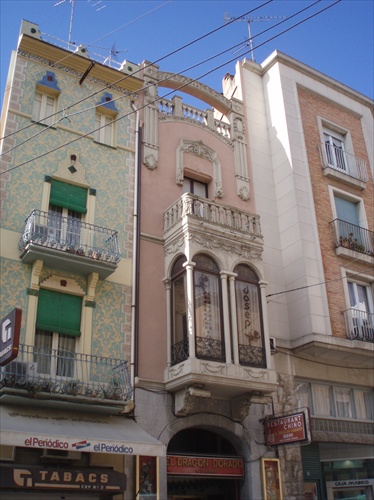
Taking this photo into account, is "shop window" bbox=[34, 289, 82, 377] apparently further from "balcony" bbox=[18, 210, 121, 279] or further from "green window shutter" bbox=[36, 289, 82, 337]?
"balcony" bbox=[18, 210, 121, 279]

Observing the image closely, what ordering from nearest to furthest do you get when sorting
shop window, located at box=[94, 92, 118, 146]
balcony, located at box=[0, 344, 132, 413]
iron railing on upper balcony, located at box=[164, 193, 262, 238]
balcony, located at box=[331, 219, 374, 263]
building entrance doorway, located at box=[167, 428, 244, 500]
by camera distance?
1. balcony, located at box=[0, 344, 132, 413]
2. building entrance doorway, located at box=[167, 428, 244, 500]
3. iron railing on upper balcony, located at box=[164, 193, 262, 238]
4. shop window, located at box=[94, 92, 118, 146]
5. balcony, located at box=[331, 219, 374, 263]

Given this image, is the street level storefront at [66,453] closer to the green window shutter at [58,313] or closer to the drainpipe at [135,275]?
the drainpipe at [135,275]

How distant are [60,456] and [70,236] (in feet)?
17.9

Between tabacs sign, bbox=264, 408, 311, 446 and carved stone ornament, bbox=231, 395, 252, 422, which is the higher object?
carved stone ornament, bbox=231, 395, 252, 422

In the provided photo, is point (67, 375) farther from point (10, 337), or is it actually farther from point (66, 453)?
point (10, 337)

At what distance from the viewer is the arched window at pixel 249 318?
15.2 meters

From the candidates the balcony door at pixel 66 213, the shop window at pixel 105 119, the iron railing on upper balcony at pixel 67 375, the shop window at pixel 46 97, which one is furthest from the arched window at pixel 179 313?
the shop window at pixel 46 97

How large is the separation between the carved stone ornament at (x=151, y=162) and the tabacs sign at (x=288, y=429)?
320 inches

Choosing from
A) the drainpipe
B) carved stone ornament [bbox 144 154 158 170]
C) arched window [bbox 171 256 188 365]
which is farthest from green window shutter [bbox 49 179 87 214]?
arched window [bbox 171 256 188 365]

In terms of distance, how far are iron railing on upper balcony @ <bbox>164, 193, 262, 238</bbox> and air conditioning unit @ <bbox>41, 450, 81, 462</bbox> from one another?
6707 mm

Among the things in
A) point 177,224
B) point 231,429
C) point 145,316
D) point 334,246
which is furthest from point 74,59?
point 231,429

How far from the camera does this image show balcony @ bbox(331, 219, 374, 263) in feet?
63.7

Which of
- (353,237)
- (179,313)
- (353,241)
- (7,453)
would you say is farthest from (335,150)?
(7,453)

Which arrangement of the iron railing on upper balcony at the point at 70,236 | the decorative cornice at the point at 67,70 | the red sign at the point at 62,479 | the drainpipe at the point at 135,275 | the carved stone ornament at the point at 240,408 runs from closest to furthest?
the red sign at the point at 62,479 < the iron railing on upper balcony at the point at 70,236 < the drainpipe at the point at 135,275 < the carved stone ornament at the point at 240,408 < the decorative cornice at the point at 67,70
